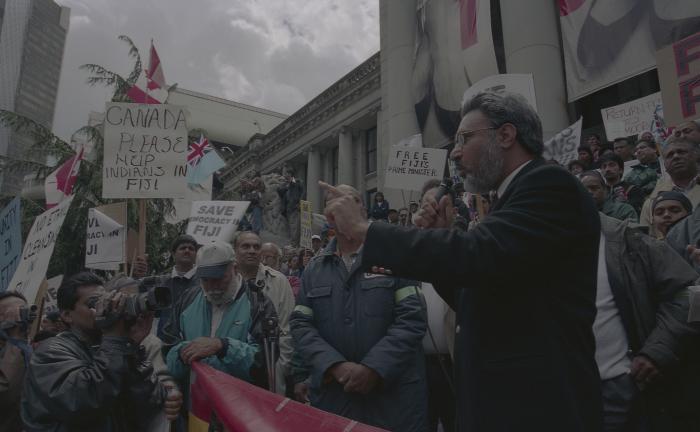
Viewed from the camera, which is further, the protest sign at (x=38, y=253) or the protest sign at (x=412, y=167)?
the protest sign at (x=412, y=167)

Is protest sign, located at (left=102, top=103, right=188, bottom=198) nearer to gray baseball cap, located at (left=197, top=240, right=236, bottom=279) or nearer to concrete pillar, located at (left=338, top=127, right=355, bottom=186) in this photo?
gray baseball cap, located at (left=197, top=240, right=236, bottom=279)

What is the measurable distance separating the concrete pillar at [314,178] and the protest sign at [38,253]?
24352 mm

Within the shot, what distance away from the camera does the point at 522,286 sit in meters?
1.45

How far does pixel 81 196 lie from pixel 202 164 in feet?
19.9

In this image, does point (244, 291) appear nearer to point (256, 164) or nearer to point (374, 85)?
point (374, 85)

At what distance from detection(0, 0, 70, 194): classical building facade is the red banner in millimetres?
39293

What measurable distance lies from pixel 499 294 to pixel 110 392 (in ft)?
6.13

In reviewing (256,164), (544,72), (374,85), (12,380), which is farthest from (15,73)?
(12,380)

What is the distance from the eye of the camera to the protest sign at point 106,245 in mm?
6078

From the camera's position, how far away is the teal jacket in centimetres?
310

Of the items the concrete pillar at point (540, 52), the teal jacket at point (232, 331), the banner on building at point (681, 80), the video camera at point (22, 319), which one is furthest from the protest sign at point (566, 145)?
the video camera at point (22, 319)

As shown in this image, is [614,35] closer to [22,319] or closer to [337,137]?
[22,319]

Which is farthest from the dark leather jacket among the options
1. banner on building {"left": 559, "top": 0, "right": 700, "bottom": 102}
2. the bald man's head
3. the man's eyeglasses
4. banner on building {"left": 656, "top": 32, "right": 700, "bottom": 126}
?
banner on building {"left": 559, "top": 0, "right": 700, "bottom": 102}

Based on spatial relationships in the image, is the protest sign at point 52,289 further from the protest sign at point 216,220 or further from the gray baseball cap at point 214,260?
the gray baseball cap at point 214,260
